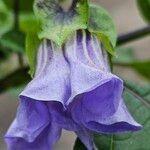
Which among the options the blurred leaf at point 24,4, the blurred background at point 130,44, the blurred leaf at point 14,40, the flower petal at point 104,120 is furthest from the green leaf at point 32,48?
the blurred background at point 130,44

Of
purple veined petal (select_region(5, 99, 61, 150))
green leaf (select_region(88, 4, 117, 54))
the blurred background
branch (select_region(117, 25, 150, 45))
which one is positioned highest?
green leaf (select_region(88, 4, 117, 54))

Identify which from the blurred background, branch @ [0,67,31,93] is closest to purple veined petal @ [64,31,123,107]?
branch @ [0,67,31,93]

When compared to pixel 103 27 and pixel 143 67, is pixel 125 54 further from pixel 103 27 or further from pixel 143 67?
pixel 103 27

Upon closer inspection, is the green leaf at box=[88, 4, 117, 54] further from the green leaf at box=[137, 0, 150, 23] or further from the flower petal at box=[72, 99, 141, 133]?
the green leaf at box=[137, 0, 150, 23]

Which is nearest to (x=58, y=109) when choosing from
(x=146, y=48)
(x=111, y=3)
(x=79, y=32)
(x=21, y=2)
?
(x=79, y=32)

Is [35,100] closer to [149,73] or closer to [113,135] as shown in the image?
[113,135]

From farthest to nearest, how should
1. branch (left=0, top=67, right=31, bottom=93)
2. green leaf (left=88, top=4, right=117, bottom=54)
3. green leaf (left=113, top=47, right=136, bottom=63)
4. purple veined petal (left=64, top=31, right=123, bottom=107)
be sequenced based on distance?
1. green leaf (left=113, top=47, right=136, bottom=63)
2. branch (left=0, top=67, right=31, bottom=93)
3. green leaf (left=88, top=4, right=117, bottom=54)
4. purple veined petal (left=64, top=31, right=123, bottom=107)

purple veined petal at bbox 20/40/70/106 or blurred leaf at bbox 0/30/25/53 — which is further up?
purple veined petal at bbox 20/40/70/106
